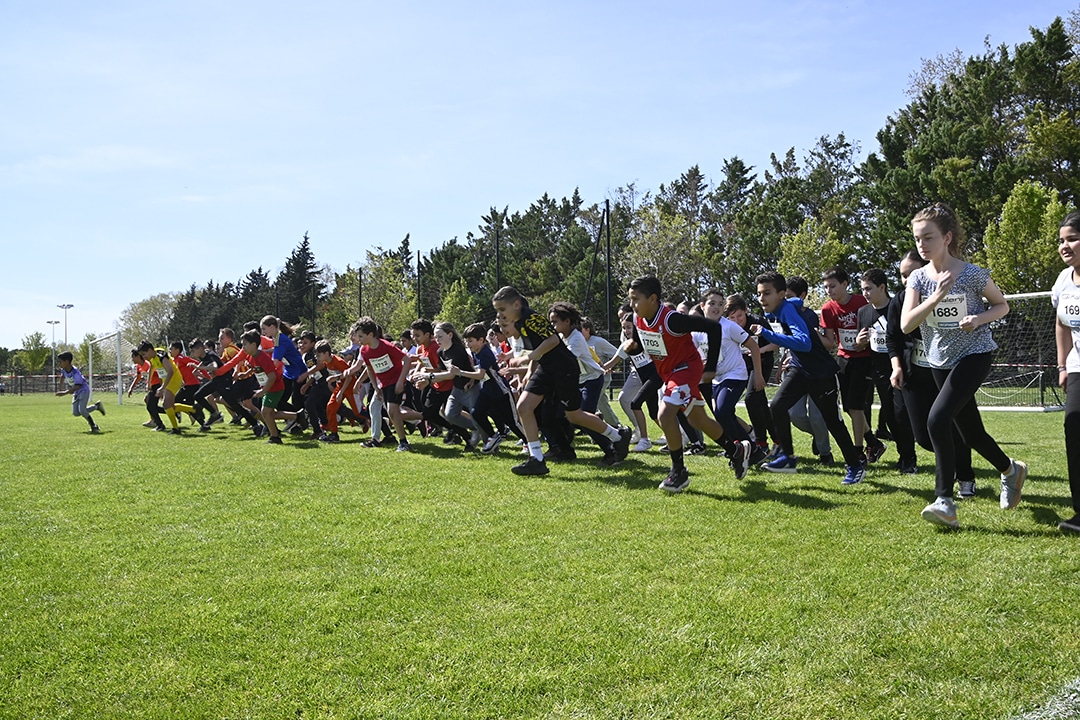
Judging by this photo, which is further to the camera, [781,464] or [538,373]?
[538,373]

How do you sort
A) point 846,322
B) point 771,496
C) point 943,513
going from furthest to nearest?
point 846,322
point 771,496
point 943,513

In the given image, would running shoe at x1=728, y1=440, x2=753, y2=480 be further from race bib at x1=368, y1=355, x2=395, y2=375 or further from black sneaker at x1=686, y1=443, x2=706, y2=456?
race bib at x1=368, y1=355, x2=395, y2=375

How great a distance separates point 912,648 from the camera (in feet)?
10.6

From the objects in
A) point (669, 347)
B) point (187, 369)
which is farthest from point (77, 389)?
point (669, 347)

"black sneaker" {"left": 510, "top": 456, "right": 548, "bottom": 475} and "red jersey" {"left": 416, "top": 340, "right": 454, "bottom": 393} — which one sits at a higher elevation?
"red jersey" {"left": 416, "top": 340, "right": 454, "bottom": 393}

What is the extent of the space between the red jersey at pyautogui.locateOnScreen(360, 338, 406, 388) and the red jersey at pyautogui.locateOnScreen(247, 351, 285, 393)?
2.12 m

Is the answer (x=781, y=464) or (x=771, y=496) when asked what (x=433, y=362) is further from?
(x=771, y=496)

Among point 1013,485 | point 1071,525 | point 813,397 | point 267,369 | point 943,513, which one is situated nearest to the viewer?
point 1071,525

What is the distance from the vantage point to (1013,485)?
220 inches

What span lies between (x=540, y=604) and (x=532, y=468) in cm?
463

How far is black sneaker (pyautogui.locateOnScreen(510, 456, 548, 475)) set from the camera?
8500 millimetres

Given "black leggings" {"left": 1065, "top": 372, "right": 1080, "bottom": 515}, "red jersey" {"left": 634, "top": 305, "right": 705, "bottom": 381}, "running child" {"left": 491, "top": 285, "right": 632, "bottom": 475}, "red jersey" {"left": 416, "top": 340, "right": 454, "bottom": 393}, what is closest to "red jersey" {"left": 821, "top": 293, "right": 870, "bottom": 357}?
"red jersey" {"left": 634, "top": 305, "right": 705, "bottom": 381}

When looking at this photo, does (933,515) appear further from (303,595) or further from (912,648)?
(303,595)

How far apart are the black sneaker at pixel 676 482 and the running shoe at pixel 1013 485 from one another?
8.15 ft
